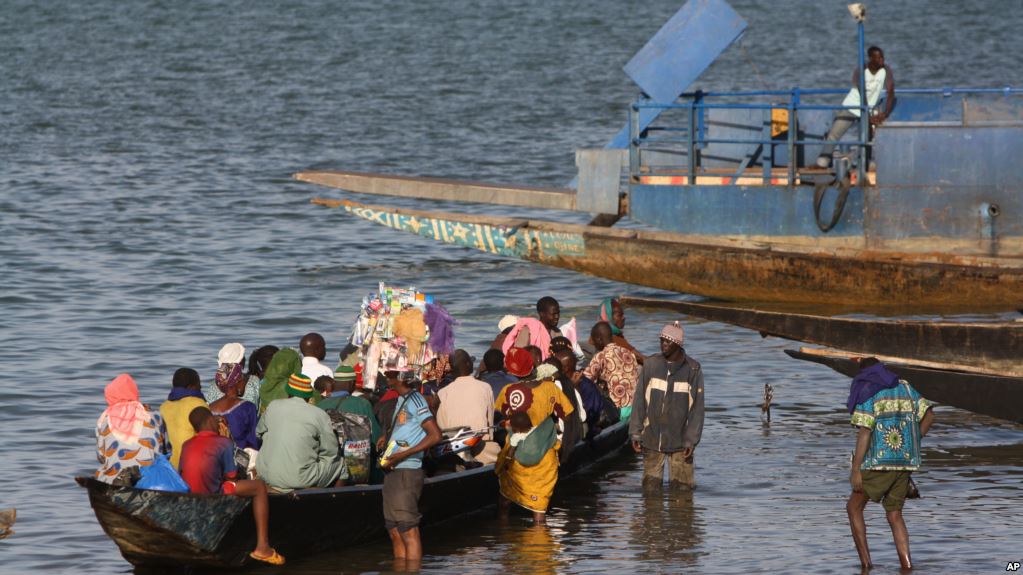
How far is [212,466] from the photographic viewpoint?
1113cm

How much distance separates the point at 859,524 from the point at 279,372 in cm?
438

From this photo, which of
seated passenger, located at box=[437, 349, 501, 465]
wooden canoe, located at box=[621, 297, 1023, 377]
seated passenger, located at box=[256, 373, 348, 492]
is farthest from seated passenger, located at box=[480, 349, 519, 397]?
wooden canoe, located at box=[621, 297, 1023, 377]

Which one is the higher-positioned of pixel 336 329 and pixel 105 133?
pixel 105 133

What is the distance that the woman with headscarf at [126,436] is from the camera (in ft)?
37.1

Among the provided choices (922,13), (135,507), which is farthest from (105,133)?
(922,13)

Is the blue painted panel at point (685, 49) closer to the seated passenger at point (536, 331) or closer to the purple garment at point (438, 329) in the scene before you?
the seated passenger at point (536, 331)

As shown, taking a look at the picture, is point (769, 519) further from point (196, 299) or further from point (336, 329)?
point (196, 299)

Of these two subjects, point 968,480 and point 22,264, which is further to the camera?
point 22,264

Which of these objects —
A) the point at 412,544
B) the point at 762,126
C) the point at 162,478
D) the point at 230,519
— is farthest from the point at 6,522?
the point at 762,126

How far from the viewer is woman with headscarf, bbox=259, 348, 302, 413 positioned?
1249 cm

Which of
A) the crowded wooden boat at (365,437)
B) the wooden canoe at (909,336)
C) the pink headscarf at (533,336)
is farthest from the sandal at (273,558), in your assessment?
the wooden canoe at (909,336)

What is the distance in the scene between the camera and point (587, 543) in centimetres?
1250

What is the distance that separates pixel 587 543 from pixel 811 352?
12.6 feet

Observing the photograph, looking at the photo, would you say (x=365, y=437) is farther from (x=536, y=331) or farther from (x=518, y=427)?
(x=536, y=331)
